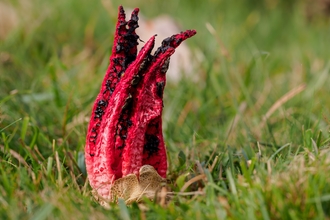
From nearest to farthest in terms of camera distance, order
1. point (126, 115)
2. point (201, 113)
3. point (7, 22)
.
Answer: point (126, 115) < point (201, 113) < point (7, 22)

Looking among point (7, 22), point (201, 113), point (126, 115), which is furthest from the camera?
point (7, 22)

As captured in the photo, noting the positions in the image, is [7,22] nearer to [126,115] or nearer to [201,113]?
[201,113]

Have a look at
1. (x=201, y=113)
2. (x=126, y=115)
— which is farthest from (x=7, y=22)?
(x=126, y=115)

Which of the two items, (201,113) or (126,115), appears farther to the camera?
(201,113)

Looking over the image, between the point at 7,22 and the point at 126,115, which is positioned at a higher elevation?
the point at 7,22

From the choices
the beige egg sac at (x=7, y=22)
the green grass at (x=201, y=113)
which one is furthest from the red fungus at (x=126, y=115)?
the beige egg sac at (x=7, y=22)

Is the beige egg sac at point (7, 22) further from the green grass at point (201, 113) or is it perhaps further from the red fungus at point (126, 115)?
the red fungus at point (126, 115)

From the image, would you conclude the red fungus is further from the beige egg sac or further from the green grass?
the beige egg sac
